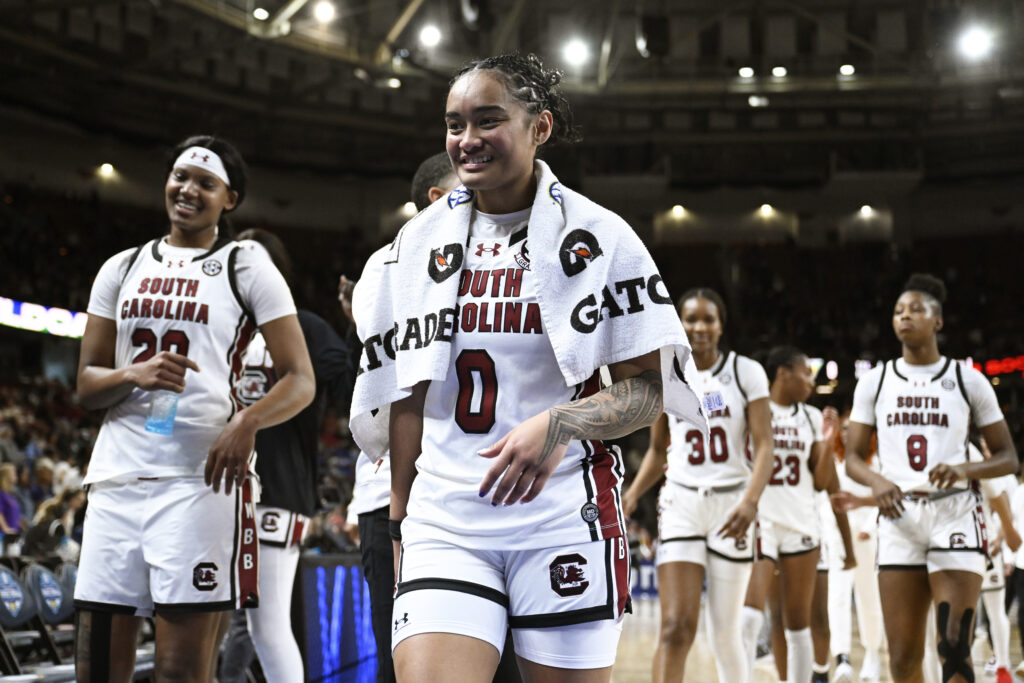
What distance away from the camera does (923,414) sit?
239 inches

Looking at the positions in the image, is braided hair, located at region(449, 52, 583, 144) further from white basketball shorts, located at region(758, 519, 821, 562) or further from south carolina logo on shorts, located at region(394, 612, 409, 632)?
white basketball shorts, located at region(758, 519, 821, 562)

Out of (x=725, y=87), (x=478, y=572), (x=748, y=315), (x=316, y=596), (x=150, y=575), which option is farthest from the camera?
(x=748, y=315)

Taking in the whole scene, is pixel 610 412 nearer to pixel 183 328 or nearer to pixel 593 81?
pixel 183 328

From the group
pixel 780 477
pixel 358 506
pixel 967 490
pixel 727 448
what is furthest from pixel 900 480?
pixel 358 506

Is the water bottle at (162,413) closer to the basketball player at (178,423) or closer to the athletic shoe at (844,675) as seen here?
the basketball player at (178,423)

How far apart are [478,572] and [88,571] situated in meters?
1.72

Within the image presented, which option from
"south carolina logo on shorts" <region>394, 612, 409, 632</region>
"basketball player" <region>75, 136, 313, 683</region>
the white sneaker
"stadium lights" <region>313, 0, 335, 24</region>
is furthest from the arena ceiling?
"south carolina logo on shorts" <region>394, 612, 409, 632</region>

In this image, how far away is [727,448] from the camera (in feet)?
20.5

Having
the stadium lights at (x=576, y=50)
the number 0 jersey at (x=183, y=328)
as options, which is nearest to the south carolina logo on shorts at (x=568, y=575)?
the number 0 jersey at (x=183, y=328)

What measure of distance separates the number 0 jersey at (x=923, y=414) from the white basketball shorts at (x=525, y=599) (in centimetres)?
401

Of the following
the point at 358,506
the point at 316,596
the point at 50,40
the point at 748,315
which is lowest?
the point at 316,596

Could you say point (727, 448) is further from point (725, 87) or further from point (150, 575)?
point (725, 87)

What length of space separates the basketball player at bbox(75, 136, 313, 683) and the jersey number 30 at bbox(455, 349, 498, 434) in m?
1.33

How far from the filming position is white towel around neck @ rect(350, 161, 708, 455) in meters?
2.58
